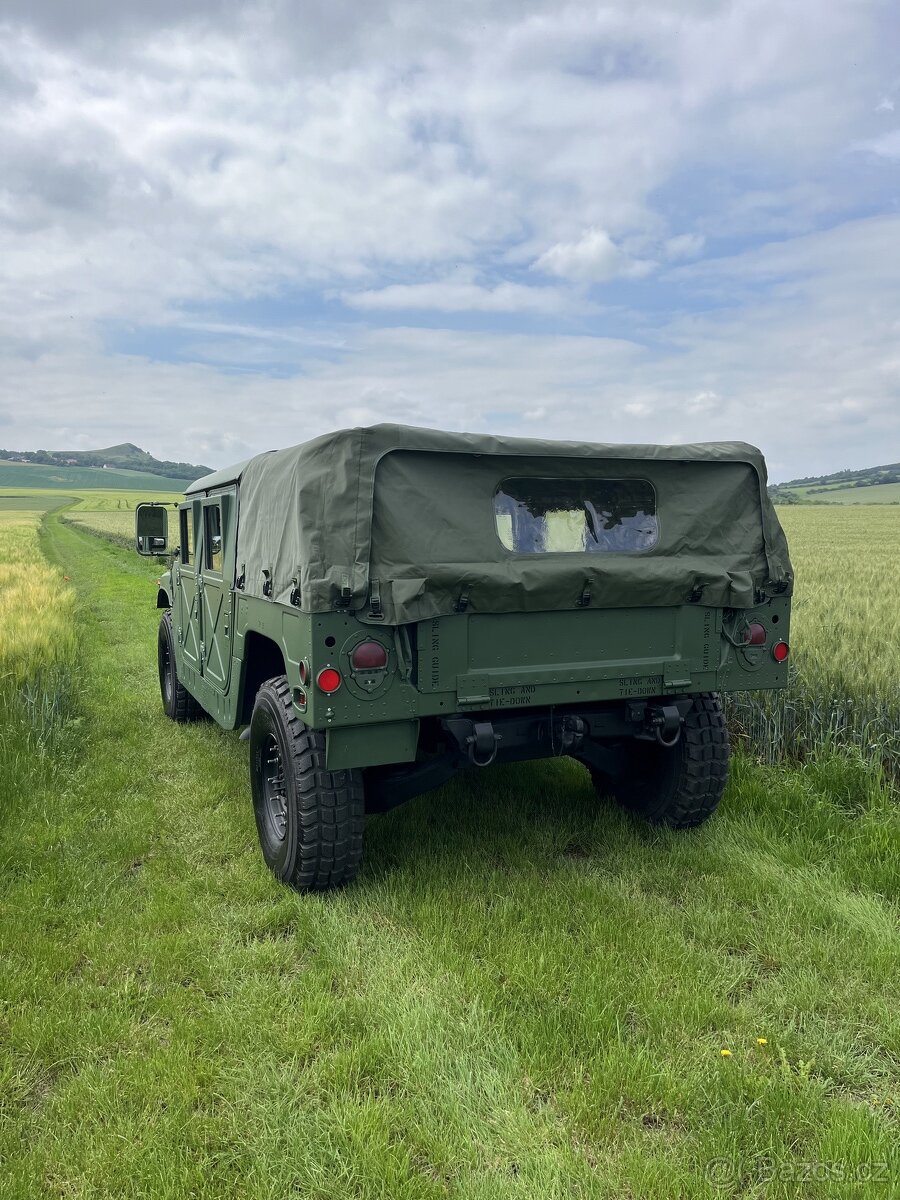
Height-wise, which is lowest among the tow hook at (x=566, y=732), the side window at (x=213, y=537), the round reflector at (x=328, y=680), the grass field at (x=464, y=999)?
the grass field at (x=464, y=999)

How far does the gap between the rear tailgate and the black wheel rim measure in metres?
1.09

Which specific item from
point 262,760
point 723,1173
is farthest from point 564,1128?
point 262,760

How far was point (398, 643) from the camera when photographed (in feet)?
11.1

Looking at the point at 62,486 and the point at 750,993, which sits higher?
the point at 62,486

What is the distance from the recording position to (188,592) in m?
6.08

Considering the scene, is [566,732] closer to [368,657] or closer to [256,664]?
[368,657]

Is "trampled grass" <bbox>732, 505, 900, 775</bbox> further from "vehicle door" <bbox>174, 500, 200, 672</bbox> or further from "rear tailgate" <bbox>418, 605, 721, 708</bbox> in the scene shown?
"vehicle door" <bbox>174, 500, 200, 672</bbox>

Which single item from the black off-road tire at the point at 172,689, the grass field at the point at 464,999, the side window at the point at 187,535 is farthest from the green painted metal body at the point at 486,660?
the black off-road tire at the point at 172,689

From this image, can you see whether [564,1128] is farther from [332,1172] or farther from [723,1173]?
[332,1172]

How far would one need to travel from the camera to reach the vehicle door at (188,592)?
5820 millimetres

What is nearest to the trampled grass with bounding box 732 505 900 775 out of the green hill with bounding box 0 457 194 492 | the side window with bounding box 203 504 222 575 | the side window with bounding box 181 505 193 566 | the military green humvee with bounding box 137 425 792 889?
the military green humvee with bounding box 137 425 792 889

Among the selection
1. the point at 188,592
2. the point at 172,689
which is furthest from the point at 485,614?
the point at 172,689

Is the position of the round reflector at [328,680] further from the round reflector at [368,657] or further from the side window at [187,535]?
the side window at [187,535]

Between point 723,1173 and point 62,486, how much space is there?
143 m
